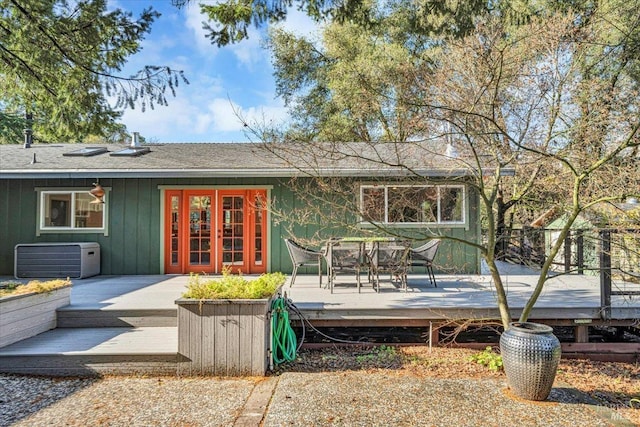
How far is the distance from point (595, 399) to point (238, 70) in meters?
8.96

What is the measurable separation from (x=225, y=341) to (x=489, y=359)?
274 cm

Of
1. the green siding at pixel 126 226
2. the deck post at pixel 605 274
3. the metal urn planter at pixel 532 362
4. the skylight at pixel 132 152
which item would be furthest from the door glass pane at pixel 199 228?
the deck post at pixel 605 274

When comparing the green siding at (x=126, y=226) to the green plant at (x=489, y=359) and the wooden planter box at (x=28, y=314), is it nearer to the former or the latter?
the wooden planter box at (x=28, y=314)

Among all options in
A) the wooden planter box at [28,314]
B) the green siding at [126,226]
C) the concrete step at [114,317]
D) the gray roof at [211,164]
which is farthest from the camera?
the green siding at [126,226]

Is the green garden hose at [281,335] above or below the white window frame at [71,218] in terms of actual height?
below

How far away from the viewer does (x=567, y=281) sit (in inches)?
264

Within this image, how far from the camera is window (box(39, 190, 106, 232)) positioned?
7.73m

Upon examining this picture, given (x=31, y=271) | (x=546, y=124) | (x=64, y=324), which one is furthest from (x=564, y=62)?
(x=31, y=271)

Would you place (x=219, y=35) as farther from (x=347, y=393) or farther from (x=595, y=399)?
(x=595, y=399)

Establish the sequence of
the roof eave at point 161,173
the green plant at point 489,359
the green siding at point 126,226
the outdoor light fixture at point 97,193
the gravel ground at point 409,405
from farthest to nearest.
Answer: the green siding at point 126,226 → the outdoor light fixture at point 97,193 → the roof eave at point 161,173 → the green plant at point 489,359 → the gravel ground at point 409,405

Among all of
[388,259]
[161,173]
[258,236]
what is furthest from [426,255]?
[161,173]

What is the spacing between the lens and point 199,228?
7.80m

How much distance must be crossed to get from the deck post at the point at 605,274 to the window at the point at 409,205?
3009 mm

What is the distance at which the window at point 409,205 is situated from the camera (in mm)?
7523
